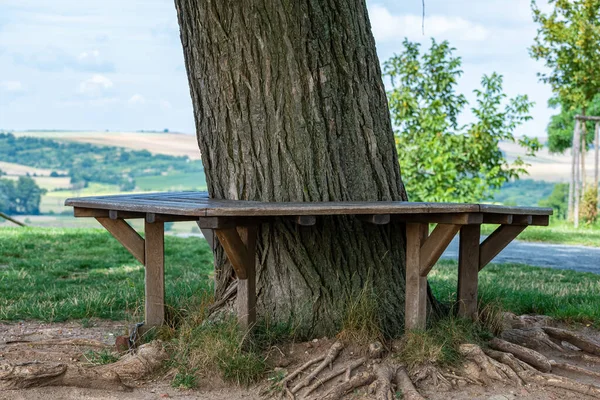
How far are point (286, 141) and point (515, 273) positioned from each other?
17.6 ft

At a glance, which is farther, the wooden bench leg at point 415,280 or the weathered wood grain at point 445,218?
the wooden bench leg at point 415,280

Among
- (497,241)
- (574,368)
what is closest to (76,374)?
(497,241)

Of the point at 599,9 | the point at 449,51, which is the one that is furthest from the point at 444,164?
the point at 599,9

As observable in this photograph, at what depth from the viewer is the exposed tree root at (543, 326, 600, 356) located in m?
5.45

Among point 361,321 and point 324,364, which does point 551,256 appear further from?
point 324,364

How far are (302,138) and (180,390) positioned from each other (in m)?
1.73

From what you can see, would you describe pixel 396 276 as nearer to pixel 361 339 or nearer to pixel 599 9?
pixel 361 339

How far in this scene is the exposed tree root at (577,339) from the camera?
5449 millimetres

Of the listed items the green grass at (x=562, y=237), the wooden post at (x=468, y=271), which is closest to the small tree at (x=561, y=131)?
the green grass at (x=562, y=237)

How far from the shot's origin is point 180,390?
14.7 ft

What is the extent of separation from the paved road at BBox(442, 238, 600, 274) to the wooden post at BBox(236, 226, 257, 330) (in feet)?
21.3

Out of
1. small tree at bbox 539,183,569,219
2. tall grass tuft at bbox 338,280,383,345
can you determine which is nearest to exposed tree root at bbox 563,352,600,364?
tall grass tuft at bbox 338,280,383,345

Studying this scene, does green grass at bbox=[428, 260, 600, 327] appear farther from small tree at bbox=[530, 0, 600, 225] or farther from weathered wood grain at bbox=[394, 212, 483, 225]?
small tree at bbox=[530, 0, 600, 225]

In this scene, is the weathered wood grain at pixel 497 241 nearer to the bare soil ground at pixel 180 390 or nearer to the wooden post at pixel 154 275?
the bare soil ground at pixel 180 390
